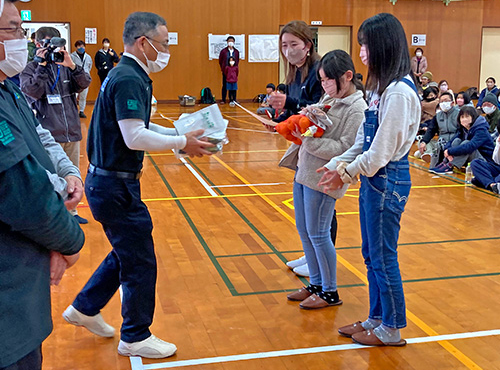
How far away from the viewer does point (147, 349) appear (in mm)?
3359

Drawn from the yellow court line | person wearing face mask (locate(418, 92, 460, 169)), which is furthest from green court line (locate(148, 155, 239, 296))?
person wearing face mask (locate(418, 92, 460, 169))

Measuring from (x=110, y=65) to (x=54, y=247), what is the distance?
17.7 meters

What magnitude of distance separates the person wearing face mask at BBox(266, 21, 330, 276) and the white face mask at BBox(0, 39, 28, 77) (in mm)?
2520

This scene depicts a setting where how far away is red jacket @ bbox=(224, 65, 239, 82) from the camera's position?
65.1 feet

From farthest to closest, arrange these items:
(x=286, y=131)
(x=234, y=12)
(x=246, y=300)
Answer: (x=234, y=12) → (x=246, y=300) → (x=286, y=131)

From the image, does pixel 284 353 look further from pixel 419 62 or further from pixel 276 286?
pixel 419 62

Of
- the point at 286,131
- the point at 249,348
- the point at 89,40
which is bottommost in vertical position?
the point at 249,348

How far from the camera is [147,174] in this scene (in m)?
8.83

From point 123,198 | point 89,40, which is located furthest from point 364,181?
point 89,40

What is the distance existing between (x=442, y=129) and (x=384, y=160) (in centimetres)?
690

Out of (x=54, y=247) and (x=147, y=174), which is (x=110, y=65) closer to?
(x=147, y=174)

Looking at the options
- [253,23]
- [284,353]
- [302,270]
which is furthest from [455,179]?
[253,23]

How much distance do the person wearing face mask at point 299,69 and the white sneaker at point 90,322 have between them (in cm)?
182

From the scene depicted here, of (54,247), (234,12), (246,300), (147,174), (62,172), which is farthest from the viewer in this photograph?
(234,12)
